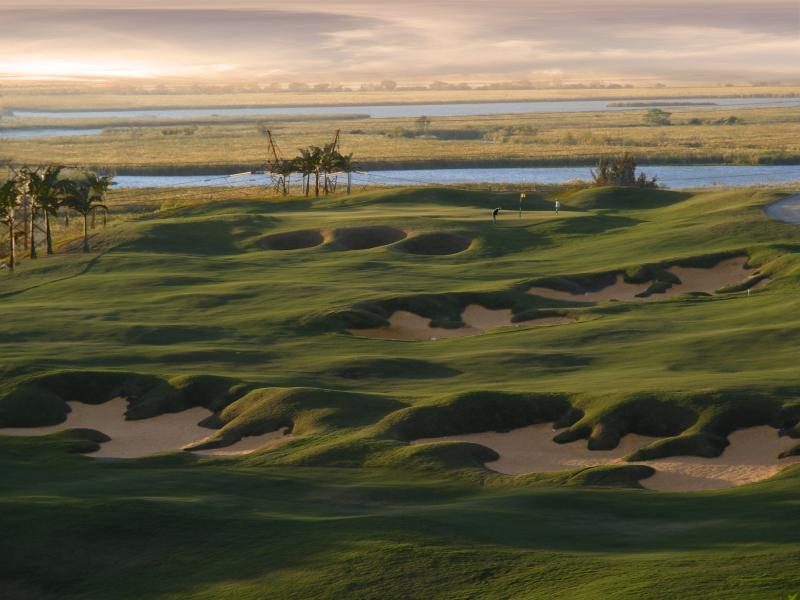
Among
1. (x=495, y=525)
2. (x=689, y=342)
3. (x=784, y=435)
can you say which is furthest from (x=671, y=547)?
(x=689, y=342)

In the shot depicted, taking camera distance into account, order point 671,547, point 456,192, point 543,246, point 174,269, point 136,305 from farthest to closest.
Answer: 1. point 456,192
2. point 543,246
3. point 174,269
4. point 136,305
5. point 671,547

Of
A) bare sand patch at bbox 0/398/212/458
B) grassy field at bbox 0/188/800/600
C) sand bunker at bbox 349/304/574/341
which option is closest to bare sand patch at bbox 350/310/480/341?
sand bunker at bbox 349/304/574/341

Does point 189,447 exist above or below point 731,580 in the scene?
below

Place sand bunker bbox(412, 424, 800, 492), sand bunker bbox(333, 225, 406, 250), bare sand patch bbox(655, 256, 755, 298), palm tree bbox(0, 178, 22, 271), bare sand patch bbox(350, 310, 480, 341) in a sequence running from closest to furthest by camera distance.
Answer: sand bunker bbox(412, 424, 800, 492)
bare sand patch bbox(350, 310, 480, 341)
bare sand patch bbox(655, 256, 755, 298)
palm tree bbox(0, 178, 22, 271)
sand bunker bbox(333, 225, 406, 250)

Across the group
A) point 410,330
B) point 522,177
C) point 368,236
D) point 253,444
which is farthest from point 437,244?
point 522,177

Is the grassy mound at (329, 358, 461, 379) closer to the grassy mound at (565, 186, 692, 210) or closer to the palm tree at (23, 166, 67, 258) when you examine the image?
the palm tree at (23, 166, 67, 258)

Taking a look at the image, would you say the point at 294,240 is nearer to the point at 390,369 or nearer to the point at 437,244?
the point at 437,244

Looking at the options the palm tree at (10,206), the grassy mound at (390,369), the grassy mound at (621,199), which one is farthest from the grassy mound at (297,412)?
the grassy mound at (621,199)

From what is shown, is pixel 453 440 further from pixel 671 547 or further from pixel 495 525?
pixel 671 547
